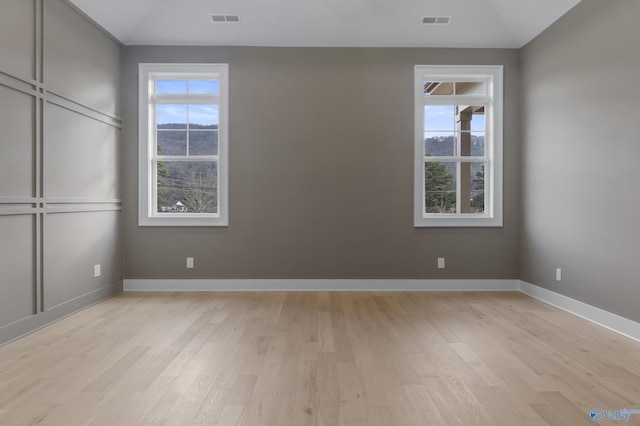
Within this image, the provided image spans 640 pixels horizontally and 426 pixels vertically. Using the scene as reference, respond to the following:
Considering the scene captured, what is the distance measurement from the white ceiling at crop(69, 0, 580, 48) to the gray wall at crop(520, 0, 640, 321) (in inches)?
19.0

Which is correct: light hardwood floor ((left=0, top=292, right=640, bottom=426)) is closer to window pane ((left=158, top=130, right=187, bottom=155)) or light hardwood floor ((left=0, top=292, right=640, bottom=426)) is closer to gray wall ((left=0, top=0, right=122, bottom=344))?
gray wall ((left=0, top=0, right=122, bottom=344))

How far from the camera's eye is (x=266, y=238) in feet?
14.9

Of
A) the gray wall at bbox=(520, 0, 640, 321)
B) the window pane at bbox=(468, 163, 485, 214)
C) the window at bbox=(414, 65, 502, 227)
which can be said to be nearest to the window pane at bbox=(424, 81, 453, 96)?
the window at bbox=(414, 65, 502, 227)

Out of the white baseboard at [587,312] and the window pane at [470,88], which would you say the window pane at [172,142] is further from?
the white baseboard at [587,312]

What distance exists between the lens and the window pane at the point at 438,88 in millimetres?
4680

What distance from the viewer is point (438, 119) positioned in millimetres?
4676

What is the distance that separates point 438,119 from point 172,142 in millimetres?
3417

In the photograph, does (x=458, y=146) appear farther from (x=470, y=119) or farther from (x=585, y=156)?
(x=585, y=156)

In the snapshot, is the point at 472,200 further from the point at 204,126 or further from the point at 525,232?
the point at 204,126

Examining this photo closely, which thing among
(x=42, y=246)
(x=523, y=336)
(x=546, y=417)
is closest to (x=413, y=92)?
(x=523, y=336)

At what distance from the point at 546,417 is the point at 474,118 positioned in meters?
3.77

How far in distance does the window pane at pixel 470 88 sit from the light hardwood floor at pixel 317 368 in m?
2.74

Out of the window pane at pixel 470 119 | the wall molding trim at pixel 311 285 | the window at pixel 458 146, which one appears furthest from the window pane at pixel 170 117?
the window pane at pixel 470 119

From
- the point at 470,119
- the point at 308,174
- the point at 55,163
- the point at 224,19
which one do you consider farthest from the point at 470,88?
the point at 55,163
